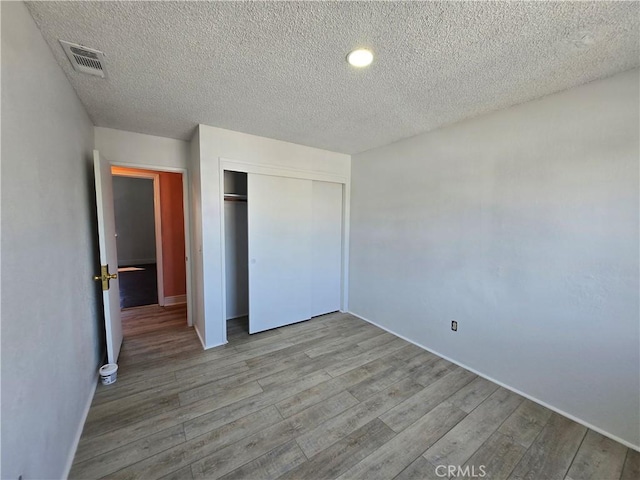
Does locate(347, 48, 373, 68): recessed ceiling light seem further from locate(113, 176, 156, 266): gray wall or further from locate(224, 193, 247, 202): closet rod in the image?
locate(113, 176, 156, 266): gray wall

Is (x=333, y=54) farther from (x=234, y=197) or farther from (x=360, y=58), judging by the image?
(x=234, y=197)

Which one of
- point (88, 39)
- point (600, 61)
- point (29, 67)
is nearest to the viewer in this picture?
point (29, 67)

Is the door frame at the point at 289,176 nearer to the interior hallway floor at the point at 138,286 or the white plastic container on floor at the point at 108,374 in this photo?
the white plastic container on floor at the point at 108,374

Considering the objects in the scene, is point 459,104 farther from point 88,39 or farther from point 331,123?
point 88,39

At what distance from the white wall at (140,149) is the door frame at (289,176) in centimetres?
79

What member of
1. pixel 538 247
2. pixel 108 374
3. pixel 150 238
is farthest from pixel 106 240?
pixel 150 238

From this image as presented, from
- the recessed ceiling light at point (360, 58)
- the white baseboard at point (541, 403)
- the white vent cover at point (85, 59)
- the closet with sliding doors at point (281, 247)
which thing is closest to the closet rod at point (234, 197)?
the closet with sliding doors at point (281, 247)

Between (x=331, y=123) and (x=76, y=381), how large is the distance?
286cm

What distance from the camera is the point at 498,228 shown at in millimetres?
2258

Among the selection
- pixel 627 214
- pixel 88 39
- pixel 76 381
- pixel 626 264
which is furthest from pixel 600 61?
pixel 76 381

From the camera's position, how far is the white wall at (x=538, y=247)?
5.56 feet

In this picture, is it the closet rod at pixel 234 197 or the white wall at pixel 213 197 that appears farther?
the closet rod at pixel 234 197

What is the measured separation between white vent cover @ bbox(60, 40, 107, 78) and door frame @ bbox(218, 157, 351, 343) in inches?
46.6

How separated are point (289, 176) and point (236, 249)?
4.22ft
